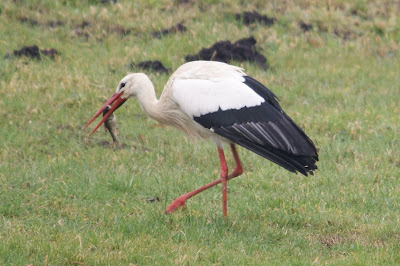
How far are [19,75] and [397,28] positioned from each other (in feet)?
22.7

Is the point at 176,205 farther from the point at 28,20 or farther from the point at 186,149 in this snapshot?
the point at 28,20

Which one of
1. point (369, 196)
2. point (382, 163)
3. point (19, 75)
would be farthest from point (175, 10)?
point (369, 196)

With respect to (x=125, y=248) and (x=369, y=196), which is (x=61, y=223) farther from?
(x=369, y=196)

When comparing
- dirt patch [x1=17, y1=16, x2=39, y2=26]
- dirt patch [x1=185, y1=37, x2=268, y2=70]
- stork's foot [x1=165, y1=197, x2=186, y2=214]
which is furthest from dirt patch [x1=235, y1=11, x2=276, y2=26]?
stork's foot [x1=165, y1=197, x2=186, y2=214]

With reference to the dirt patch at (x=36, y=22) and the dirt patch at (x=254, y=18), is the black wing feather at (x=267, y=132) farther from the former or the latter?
the dirt patch at (x=254, y=18)

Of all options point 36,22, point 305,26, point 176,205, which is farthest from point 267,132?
point 305,26

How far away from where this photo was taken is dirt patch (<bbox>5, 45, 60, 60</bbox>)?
39.0 feet

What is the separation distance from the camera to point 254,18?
14031mm

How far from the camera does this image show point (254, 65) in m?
12.5

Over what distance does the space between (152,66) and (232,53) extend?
1.38 m

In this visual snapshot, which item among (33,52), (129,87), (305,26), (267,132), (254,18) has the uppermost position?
(129,87)

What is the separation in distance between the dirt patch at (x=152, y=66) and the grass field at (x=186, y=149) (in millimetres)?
199

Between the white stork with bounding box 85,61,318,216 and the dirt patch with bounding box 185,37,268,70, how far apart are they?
4813 mm

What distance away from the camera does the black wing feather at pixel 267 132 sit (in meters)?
6.80
